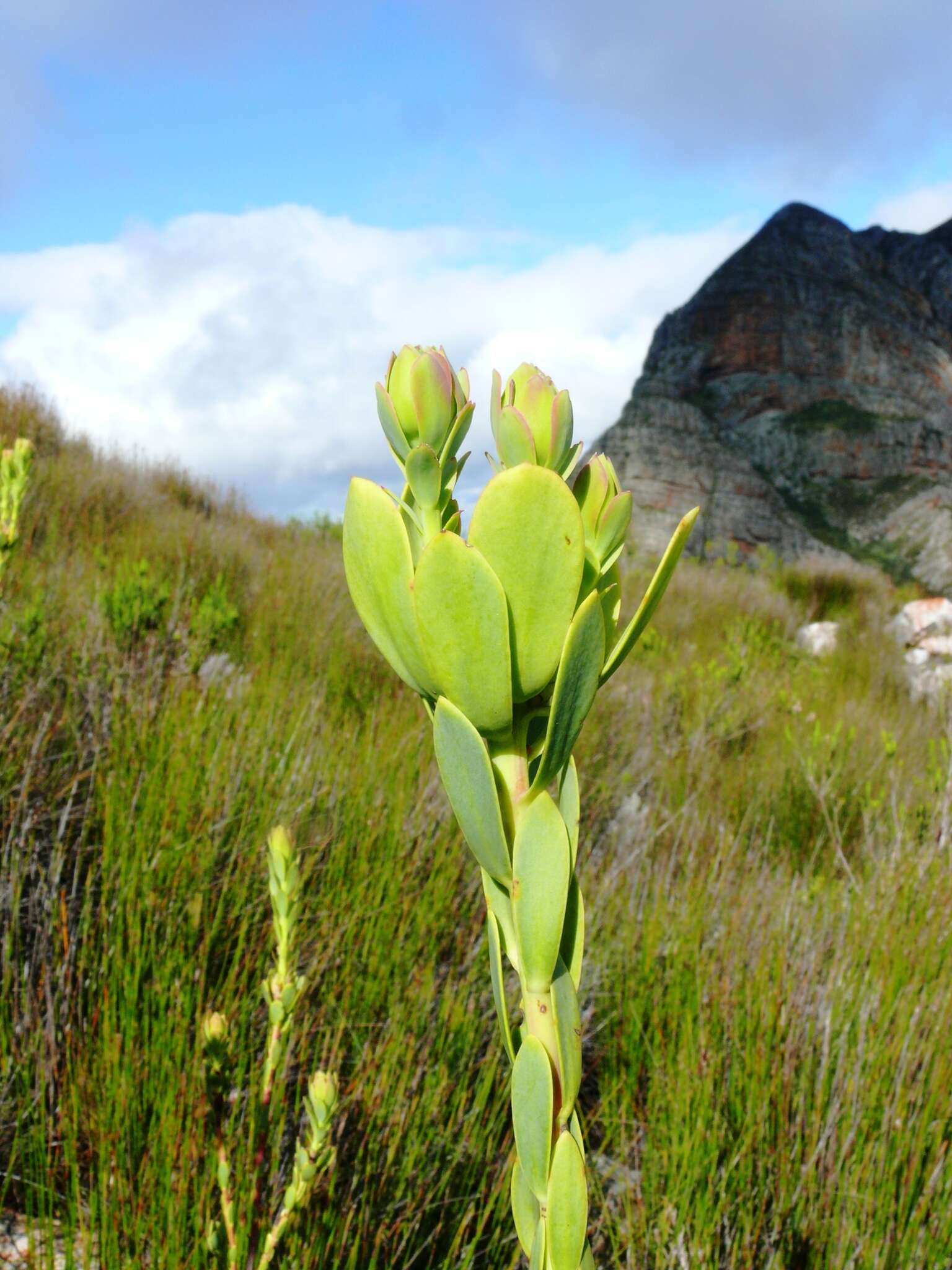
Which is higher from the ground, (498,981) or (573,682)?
(573,682)

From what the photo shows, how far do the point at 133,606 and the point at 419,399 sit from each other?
3.25 metres

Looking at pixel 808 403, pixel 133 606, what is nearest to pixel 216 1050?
pixel 133 606

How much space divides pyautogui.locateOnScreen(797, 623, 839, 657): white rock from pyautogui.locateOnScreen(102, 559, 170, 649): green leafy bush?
5950 millimetres

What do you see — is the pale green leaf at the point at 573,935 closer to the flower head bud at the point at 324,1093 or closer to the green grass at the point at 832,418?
the flower head bud at the point at 324,1093

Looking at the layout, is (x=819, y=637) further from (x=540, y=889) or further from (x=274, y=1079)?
(x=540, y=889)

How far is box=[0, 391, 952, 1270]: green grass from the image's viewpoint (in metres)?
1.32

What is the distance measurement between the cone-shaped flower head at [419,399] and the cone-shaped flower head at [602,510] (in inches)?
2.9

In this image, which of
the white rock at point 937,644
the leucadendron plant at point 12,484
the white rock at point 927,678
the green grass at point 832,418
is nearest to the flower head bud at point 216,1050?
the leucadendron plant at point 12,484

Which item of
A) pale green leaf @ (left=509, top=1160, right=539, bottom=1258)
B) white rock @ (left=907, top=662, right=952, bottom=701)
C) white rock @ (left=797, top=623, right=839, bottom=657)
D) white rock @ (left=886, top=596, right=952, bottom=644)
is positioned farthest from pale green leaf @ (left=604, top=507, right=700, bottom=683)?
white rock @ (left=886, top=596, right=952, bottom=644)

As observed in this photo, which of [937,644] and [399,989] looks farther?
[937,644]

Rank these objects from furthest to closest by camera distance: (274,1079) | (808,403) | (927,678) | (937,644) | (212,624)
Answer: (808,403)
(937,644)
(927,678)
(212,624)
(274,1079)

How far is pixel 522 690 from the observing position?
357 millimetres

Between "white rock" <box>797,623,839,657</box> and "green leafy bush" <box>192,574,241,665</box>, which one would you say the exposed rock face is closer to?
"white rock" <box>797,623,839,657</box>

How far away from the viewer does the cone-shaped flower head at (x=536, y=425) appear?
0.37 m
